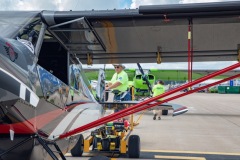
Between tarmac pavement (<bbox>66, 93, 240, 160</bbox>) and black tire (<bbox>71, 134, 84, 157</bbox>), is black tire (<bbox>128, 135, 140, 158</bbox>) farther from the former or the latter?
black tire (<bbox>71, 134, 84, 157</bbox>)

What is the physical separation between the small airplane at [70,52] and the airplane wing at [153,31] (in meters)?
0.01

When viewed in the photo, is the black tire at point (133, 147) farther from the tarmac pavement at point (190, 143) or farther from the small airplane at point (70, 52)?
the small airplane at point (70, 52)

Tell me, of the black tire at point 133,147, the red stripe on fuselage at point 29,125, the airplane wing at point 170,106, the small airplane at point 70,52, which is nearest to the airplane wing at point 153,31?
the small airplane at point 70,52

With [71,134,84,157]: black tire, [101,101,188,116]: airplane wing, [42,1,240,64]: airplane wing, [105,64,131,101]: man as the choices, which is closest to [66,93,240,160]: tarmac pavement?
[71,134,84,157]: black tire

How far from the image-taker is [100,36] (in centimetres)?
420

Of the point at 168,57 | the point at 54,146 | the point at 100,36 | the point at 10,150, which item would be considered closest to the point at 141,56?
the point at 168,57

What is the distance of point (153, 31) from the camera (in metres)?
4.20

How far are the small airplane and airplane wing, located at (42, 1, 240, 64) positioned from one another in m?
0.01

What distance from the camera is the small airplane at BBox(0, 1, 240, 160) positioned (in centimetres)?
241

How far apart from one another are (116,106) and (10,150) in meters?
3.36

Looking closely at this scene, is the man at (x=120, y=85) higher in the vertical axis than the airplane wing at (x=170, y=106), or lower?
higher

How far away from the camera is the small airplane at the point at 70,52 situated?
241 cm

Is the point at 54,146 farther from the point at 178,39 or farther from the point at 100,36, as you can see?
the point at 178,39

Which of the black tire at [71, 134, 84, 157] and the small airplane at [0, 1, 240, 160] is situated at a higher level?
the small airplane at [0, 1, 240, 160]
